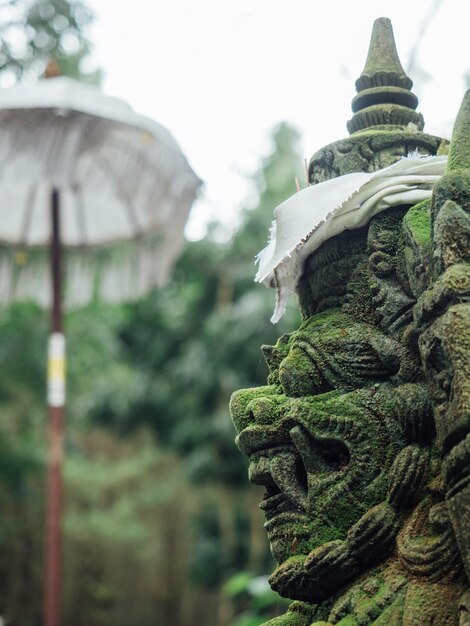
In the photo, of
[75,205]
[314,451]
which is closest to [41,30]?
[75,205]

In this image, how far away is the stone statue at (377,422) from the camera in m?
1.36

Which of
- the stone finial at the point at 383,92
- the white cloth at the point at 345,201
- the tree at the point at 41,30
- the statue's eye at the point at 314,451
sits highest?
the tree at the point at 41,30

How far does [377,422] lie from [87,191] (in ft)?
11.5

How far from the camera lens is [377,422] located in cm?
156

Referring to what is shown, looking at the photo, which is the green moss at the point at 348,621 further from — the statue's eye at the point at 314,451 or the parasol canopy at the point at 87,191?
the parasol canopy at the point at 87,191

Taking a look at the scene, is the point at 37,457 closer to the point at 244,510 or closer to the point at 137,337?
the point at 244,510

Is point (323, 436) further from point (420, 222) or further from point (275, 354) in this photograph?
point (420, 222)

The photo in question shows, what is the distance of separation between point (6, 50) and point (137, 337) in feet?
17.7

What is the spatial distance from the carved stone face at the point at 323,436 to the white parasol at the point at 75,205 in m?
2.46

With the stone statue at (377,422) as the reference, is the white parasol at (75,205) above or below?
above

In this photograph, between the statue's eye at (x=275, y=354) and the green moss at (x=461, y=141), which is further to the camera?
the statue's eye at (x=275, y=354)

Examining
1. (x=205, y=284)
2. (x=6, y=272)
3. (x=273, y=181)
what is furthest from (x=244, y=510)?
(x=6, y=272)

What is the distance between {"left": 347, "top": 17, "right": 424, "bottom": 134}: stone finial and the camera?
1.95 m

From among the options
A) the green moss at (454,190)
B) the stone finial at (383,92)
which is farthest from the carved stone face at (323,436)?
the stone finial at (383,92)
